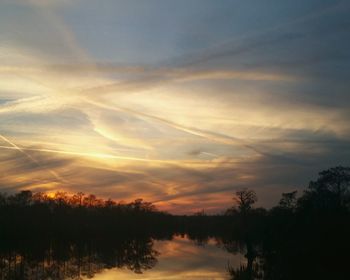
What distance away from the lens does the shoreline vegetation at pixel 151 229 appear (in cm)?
2828

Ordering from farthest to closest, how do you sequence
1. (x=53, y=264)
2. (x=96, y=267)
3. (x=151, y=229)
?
(x=151, y=229), (x=53, y=264), (x=96, y=267)

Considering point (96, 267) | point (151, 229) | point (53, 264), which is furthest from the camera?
point (151, 229)

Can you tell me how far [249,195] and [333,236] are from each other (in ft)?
145

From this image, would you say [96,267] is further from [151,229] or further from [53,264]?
[151,229]

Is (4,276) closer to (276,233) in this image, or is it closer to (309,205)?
(276,233)

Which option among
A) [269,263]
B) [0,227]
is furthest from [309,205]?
[0,227]

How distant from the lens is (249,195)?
237 ft

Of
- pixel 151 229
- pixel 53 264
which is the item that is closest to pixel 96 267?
pixel 53 264

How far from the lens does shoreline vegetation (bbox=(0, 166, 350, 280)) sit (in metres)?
28.3

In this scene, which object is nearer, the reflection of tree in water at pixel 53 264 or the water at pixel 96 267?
the water at pixel 96 267

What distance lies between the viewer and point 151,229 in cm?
11831

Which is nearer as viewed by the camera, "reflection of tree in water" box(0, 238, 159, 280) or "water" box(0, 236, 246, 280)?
"water" box(0, 236, 246, 280)

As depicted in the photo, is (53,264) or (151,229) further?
(151,229)

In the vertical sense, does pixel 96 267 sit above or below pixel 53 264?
below
